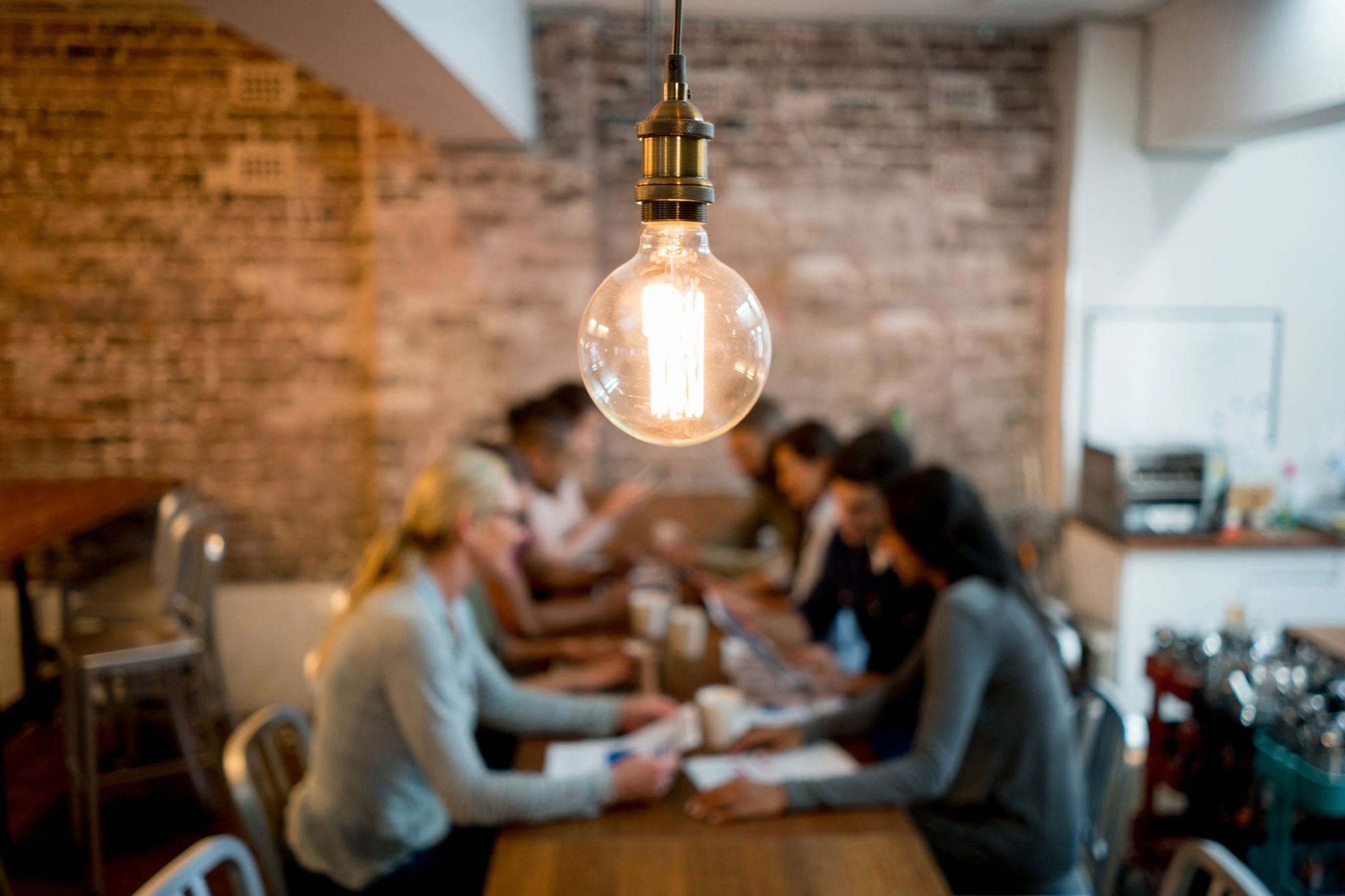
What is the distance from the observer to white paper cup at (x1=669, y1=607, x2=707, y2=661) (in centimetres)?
233

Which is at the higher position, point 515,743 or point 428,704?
point 428,704

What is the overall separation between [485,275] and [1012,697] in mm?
2917

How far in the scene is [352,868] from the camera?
5.99ft

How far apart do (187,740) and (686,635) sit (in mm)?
1925

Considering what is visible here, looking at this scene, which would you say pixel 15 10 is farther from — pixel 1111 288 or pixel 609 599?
pixel 1111 288

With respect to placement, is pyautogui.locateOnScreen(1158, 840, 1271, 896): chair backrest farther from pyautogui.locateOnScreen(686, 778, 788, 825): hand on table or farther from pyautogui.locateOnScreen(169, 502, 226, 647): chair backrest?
pyautogui.locateOnScreen(169, 502, 226, 647): chair backrest

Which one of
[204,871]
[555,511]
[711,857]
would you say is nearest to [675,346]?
[711,857]

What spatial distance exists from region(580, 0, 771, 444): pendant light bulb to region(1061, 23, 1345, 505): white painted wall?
3703mm

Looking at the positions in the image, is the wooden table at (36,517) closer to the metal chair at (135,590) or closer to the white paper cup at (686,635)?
the metal chair at (135,590)

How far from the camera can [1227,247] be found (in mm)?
4262

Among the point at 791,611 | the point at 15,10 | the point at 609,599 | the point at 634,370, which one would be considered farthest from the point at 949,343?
the point at 15,10

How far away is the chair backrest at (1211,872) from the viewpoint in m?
1.34

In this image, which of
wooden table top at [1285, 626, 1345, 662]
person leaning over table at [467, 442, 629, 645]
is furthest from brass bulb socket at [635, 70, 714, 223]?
wooden table top at [1285, 626, 1345, 662]

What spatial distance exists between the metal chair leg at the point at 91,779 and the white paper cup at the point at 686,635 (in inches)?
70.2
